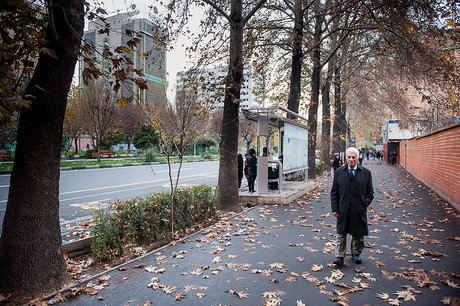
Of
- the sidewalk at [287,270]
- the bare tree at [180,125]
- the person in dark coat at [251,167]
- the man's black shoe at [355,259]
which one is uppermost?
the bare tree at [180,125]

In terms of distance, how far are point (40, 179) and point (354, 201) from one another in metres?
4.36

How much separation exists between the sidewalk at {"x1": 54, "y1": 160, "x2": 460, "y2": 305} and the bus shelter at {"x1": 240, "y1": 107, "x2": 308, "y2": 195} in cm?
330

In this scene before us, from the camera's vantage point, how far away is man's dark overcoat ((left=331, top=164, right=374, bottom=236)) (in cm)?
485

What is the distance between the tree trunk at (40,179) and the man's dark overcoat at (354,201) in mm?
4014

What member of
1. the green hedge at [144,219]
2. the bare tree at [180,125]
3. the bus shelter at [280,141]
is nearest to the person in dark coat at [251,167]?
the bus shelter at [280,141]

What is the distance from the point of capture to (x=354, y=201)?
4906mm

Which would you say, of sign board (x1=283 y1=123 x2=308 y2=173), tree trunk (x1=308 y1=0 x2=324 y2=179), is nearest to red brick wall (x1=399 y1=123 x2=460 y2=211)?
sign board (x1=283 y1=123 x2=308 y2=173)

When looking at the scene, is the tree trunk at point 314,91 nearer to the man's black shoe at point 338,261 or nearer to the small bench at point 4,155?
the man's black shoe at point 338,261

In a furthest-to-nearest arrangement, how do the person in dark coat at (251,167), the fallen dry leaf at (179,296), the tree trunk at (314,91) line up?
the tree trunk at (314,91) → the person in dark coat at (251,167) → the fallen dry leaf at (179,296)

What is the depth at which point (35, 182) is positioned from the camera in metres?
3.92

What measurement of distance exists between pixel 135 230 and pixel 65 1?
11.6ft

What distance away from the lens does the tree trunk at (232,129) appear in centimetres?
889

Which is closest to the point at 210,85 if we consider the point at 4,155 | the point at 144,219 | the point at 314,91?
the point at 144,219

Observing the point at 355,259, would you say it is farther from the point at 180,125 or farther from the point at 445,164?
the point at 445,164
